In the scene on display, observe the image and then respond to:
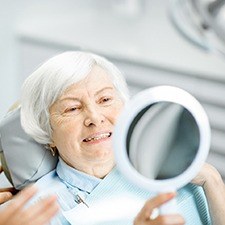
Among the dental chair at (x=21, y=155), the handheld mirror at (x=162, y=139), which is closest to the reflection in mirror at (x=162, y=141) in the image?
the handheld mirror at (x=162, y=139)

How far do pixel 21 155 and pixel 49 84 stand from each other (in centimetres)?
23

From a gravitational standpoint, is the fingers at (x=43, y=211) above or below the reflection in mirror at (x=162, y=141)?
below

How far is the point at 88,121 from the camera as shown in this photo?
129 centimetres

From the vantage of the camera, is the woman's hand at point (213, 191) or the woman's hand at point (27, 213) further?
the woman's hand at point (213, 191)

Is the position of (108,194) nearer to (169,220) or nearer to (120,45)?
(169,220)

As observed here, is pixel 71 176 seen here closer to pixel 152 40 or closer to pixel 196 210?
pixel 196 210

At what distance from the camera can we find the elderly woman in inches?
51.6

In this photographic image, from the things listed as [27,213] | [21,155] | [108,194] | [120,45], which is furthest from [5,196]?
[120,45]

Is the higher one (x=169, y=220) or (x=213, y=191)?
(x=169, y=220)

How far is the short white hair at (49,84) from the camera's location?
4.37 ft

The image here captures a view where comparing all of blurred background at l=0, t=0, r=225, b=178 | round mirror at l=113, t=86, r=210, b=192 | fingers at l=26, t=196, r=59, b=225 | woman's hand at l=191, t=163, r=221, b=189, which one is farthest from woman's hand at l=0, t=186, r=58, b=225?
blurred background at l=0, t=0, r=225, b=178

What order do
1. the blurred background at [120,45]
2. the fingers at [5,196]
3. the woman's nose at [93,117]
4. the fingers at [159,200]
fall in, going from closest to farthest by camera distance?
the fingers at [159,200] < the woman's nose at [93,117] < the fingers at [5,196] < the blurred background at [120,45]

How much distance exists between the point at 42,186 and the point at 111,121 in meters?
0.25

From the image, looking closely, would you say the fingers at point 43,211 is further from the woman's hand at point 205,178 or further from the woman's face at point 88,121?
the woman's hand at point 205,178
